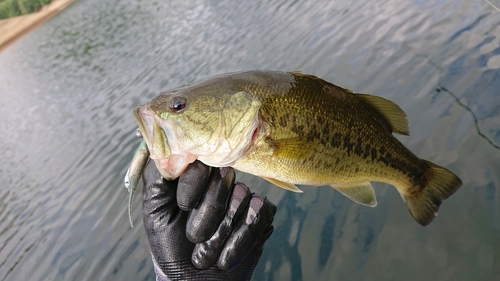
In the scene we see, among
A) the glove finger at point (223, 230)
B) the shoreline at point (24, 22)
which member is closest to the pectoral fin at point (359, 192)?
the glove finger at point (223, 230)

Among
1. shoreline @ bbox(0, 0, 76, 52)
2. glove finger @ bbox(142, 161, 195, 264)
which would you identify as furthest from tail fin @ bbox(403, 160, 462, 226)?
shoreline @ bbox(0, 0, 76, 52)

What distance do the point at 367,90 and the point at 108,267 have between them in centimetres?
555

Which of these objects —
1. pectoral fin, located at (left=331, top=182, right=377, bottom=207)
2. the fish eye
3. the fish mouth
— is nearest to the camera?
the fish mouth

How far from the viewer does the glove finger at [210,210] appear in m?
2.18

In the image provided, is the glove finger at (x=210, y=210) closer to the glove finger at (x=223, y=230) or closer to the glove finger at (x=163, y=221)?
the glove finger at (x=223, y=230)

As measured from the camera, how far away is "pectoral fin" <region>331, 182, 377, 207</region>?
230 cm

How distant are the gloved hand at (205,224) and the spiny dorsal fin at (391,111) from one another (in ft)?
3.39

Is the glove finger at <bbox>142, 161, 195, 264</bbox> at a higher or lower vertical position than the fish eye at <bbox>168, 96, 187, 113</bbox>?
lower

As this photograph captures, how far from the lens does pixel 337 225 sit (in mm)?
4215

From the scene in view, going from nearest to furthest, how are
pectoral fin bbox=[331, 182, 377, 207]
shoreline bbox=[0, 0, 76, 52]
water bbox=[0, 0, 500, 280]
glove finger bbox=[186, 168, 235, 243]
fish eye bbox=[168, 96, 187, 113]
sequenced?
fish eye bbox=[168, 96, 187, 113] < glove finger bbox=[186, 168, 235, 243] < pectoral fin bbox=[331, 182, 377, 207] < water bbox=[0, 0, 500, 280] < shoreline bbox=[0, 0, 76, 52]

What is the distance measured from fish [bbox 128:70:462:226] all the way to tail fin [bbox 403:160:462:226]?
0.45 meters

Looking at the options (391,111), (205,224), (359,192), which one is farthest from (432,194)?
(205,224)

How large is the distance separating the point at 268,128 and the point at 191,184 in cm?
60

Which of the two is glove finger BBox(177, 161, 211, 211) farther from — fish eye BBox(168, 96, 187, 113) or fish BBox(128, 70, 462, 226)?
fish eye BBox(168, 96, 187, 113)
